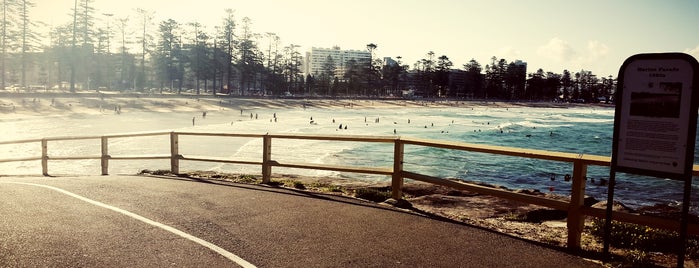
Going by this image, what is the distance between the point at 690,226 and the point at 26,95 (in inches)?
3026

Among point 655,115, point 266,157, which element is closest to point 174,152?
point 266,157

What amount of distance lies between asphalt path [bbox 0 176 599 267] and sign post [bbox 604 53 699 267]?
4.44 feet

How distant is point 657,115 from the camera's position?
15.7 ft

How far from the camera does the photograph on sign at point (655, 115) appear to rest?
4594 mm

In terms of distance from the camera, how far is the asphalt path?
17.1 feet

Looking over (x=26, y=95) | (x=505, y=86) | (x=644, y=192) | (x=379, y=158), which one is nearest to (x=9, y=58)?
(x=26, y=95)

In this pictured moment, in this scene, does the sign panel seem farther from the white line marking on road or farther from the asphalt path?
the white line marking on road

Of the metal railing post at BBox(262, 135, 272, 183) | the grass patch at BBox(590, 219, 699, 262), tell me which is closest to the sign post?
the grass patch at BBox(590, 219, 699, 262)

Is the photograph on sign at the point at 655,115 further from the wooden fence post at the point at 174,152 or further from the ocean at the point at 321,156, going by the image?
the ocean at the point at 321,156

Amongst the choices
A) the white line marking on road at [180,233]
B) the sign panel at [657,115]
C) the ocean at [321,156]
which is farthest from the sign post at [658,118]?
the ocean at [321,156]

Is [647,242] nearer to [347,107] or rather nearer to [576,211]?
[576,211]

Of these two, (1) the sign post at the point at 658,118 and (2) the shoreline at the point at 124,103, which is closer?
(1) the sign post at the point at 658,118

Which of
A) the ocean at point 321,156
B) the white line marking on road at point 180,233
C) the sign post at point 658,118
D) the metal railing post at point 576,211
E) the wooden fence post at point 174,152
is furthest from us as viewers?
the ocean at point 321,156

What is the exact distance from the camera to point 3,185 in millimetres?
9828
